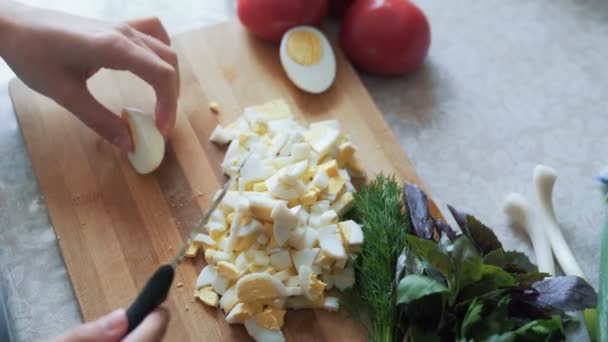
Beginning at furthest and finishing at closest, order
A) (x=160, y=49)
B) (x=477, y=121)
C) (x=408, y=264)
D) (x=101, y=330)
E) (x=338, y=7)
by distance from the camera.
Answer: (x=338, y=7)
(x=477, y=121)
(x=160, y=49)
(x=408, y=264)
(x=101, y=330)

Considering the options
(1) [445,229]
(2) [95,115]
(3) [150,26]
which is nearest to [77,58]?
(2) [95,115]

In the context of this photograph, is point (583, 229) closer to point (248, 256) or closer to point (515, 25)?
point (515, 25)

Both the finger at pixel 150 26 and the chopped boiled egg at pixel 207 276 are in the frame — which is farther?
the finger at pixel 150 26

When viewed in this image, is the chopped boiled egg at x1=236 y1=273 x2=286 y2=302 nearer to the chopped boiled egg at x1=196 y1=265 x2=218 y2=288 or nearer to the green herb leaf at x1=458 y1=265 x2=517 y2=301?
the chopped boiled egg at x1=196 y1=265 x2=218 y2=288

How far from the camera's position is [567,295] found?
1.26 metres

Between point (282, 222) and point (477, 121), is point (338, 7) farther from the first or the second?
point (282, 222)

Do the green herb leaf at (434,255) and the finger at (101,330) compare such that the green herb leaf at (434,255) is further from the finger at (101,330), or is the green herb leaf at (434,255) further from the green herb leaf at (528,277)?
A: the finger at (101,330)

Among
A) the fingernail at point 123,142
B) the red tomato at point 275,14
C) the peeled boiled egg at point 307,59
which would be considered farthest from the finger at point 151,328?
the red tomato at point 275,14

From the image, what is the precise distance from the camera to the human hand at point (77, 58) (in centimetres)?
139

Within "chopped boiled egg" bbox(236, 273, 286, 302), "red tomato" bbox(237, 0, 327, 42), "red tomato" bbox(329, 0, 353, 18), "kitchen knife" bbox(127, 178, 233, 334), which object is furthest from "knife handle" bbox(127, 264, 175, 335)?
"red tomato" bbox(329, 0, 353, 18)

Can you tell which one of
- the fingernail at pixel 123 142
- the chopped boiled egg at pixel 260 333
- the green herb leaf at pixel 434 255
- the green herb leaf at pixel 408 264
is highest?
the green herb leaf at pixel 434 255

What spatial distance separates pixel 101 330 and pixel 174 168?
587mm

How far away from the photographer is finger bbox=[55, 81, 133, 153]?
1444mm

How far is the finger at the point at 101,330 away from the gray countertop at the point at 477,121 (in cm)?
40
